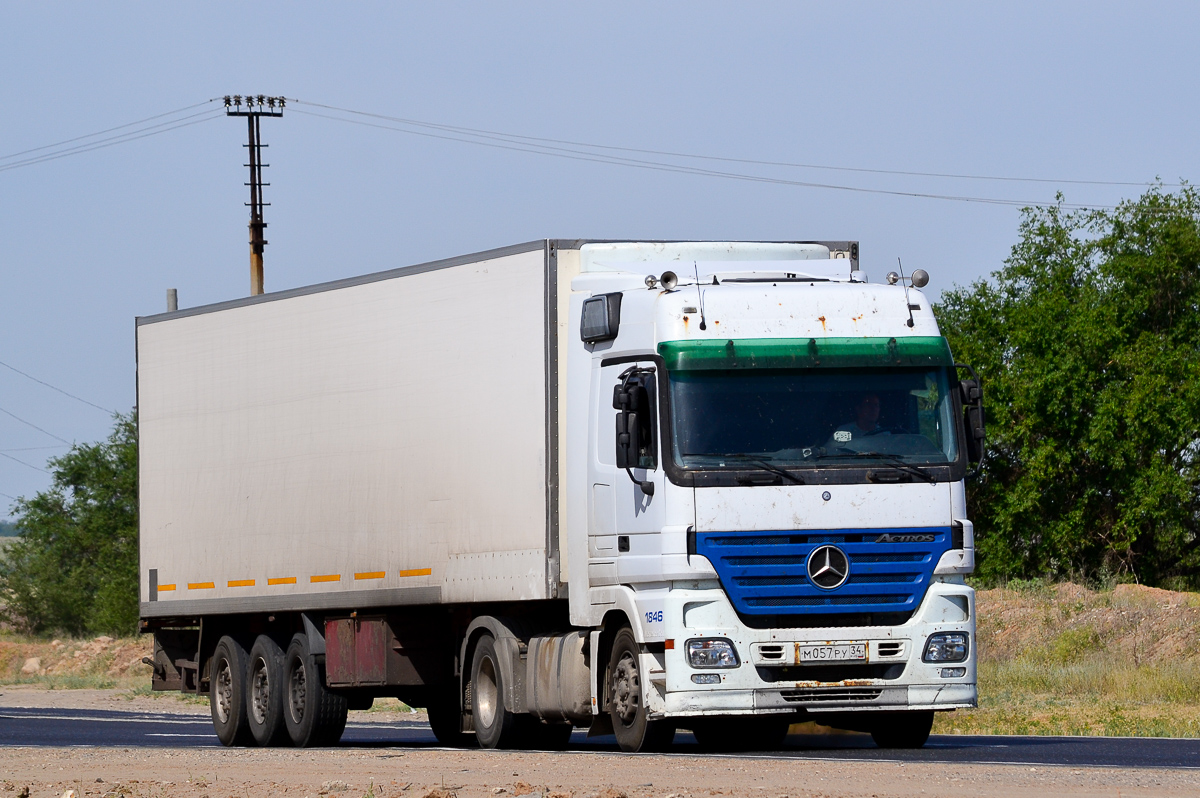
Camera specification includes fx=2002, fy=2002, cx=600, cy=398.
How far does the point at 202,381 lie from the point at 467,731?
5.64 meters

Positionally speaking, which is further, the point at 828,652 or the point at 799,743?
the point at 799,743

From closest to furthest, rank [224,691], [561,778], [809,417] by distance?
[561,778] → [809,417] → [224,691]

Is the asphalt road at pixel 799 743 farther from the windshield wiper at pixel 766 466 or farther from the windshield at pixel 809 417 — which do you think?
the windshield at pixel 809 417

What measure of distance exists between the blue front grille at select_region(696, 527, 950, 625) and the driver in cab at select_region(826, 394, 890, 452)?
2.23 feet

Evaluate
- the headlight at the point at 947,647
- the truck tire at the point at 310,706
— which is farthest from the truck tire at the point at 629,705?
the truck tire at the point at 310,706

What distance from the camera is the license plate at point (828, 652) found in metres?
14.8

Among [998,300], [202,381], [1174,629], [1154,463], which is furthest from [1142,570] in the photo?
[202,381]

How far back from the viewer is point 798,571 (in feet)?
48.8

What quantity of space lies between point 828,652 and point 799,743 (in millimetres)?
3869

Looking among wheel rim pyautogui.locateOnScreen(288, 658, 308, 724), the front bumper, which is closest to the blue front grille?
the front bumper

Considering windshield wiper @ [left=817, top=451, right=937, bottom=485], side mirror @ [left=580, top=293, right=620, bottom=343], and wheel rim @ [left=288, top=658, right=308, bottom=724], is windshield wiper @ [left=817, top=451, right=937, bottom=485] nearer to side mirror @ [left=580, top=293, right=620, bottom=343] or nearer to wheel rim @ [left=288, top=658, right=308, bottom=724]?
side mirror @ [left=580, top=293, right=620, bottom=343]

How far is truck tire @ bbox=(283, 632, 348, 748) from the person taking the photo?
20125mm

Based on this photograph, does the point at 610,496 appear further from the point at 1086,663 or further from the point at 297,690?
the point at 1086,663

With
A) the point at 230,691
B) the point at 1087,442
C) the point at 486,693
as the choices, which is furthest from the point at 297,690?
the point at 1087,442
